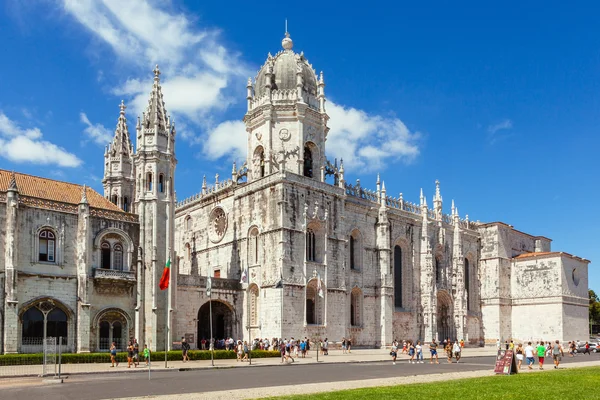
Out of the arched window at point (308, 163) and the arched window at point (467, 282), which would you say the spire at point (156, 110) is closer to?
the arched window at point (308, 163)

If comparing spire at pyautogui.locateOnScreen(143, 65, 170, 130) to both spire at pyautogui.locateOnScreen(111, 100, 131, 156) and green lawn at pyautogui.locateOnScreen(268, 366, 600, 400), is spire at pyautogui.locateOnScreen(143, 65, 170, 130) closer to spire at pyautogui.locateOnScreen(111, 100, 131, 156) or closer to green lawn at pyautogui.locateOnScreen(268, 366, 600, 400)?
spire at pyautogui.locateOnScreen(111, 100, 131, 156)

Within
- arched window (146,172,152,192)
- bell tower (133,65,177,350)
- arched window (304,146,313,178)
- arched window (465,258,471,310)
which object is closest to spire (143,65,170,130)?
bell tower (133,65,177,350)

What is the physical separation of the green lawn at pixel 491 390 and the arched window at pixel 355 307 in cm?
3009

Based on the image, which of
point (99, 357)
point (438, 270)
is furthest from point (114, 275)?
point (438, 270)

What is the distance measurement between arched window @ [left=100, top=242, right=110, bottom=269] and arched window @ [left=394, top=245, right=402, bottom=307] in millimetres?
26566

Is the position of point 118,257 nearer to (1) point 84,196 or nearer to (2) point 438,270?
(1) point 84,196

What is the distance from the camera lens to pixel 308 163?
54375 mm

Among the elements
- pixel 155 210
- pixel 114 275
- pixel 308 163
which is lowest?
pixel 114 275

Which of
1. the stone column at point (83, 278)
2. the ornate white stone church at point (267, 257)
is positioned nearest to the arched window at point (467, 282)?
the ornate white stone church at point (267, 257)

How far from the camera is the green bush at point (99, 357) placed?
3503cm

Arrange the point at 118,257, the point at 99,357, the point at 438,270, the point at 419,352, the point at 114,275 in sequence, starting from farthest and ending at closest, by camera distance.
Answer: the point at 438,270, the point at 118,257, the point at 114,275, the point at 419,352, the point at 99,357

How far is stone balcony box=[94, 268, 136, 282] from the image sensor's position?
42.3 meters

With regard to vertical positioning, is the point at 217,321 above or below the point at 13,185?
below

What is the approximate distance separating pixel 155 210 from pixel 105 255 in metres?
4.48
